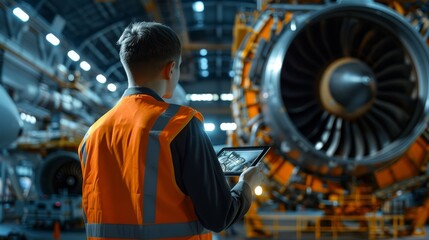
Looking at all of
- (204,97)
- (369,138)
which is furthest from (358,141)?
(204,97)

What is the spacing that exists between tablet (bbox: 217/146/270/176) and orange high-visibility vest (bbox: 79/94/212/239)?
10.6 inches

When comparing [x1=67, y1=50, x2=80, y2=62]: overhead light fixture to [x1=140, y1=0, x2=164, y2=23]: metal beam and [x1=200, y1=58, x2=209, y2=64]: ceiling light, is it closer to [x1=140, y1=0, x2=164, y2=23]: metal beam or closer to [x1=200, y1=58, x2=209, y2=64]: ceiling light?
[x1=140, y1=0, x2=164, y2=23]: metal beam

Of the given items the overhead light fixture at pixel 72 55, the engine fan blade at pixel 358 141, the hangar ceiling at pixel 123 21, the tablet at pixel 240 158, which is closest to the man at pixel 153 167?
the tablet at pixel 240 158

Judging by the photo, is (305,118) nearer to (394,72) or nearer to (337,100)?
(337,100)

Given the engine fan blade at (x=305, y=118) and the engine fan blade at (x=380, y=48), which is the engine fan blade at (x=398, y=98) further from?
the engine fan blade at (x=305, y=118)

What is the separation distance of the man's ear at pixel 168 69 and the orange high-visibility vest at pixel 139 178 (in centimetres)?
9

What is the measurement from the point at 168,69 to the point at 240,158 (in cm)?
43

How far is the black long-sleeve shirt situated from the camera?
Result: 1.21 m

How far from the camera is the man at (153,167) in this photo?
121 centimetres

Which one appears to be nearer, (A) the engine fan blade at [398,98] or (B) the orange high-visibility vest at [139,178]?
(B) the orange high-visibility vest at [139,178]

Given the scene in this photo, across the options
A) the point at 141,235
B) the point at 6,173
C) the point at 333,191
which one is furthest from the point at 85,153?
the point at 6,173

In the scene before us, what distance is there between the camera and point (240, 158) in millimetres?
1557

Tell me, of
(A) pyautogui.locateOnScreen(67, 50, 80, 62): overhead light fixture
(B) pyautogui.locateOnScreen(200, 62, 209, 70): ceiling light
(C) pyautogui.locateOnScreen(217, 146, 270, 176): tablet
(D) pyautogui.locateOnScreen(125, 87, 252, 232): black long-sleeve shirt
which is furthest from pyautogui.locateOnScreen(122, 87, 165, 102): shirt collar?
(B) pyautogui.locateOnScreen(200, 62, 209, 70): ceiling light

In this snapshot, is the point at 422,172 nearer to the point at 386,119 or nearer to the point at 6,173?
the point at 386,119
